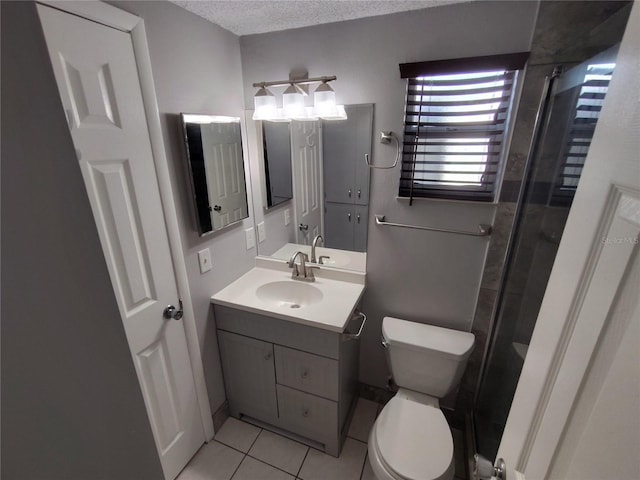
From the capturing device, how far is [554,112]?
44.3 inches

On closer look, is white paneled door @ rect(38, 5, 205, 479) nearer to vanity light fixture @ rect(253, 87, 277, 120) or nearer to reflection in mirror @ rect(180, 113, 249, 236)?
reflection in mirror @ rect(180, 113, 249, 236)

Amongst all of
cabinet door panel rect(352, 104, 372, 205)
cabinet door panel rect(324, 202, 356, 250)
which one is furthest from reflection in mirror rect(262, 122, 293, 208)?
cabinet door panel rect(352, 104, 372, 205)

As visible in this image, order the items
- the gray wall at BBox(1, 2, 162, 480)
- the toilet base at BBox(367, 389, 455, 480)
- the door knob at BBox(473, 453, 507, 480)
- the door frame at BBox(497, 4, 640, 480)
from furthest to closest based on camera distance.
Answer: the toilet base at BBox(367, 389, 455, 480) → the gray wall at BBox(1, 2, 162, 480) → the door knob at BBox(473, 453, 507, 480) → the door frame at BBox(497, 4, 640, 480)

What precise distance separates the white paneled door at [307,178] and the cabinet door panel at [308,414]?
2.89 ft

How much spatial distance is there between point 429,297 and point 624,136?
129 cm

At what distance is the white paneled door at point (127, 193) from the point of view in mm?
861

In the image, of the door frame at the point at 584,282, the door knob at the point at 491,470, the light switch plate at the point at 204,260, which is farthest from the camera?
the light switch plate at the point at 204,260

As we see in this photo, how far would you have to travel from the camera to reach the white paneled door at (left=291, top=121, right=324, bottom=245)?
1.60 meters

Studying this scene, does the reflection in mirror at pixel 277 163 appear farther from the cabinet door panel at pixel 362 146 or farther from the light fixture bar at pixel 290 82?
the cabinet door panel at pixel 362 146

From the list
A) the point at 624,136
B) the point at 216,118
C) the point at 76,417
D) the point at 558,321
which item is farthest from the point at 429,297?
the point at 76,417

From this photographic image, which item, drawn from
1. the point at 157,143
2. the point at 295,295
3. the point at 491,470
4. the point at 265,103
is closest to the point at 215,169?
the point at 157,143

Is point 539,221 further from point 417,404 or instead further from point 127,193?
point 127,193

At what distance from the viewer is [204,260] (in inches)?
57.4

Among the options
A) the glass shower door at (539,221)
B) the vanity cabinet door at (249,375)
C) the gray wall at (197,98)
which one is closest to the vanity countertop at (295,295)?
the gray wall at (197,98)
